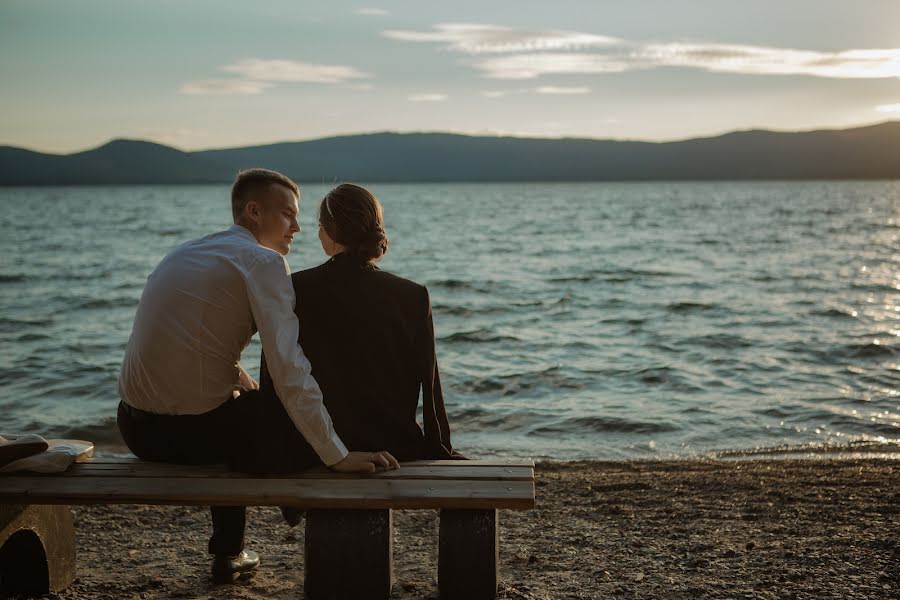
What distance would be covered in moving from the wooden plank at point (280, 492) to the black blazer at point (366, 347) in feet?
0.99

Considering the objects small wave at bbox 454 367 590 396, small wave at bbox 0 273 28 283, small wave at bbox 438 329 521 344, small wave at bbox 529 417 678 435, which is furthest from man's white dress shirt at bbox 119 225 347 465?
small wave at bbox 0 273 28 283

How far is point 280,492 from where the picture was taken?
3.21m

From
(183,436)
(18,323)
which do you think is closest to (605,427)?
(183,436)

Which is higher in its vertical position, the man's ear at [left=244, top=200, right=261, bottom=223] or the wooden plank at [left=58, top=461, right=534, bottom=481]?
the man's ear at [left=244, top=200, right=261, bottom=223]

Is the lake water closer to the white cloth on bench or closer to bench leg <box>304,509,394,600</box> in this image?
bench leg <box>304,509,394,600</box>

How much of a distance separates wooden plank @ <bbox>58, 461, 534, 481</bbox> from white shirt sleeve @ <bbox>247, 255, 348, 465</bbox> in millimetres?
195

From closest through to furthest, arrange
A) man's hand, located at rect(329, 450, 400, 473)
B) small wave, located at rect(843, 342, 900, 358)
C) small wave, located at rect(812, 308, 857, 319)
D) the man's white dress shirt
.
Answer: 1. the man's white dress shirt
2. man's hand, located at rect(329, 450, 400, 473)
3. small wave, located at rect(843, 342, 900, 358)
4. small wave, located at rect(812, 308, 857, 319)

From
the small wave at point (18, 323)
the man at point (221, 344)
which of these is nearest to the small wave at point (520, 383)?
the man at point (221, 344)

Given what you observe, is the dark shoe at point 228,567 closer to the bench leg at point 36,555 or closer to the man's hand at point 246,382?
the bench leg at point 36,555

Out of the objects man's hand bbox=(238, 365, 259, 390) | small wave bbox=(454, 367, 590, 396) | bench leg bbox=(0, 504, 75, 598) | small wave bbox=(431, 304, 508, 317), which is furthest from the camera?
small wave bbox=(431, 304, 508, 317)

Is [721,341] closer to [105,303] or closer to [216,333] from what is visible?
[216,333]

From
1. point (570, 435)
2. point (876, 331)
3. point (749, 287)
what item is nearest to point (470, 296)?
point (749, 287)

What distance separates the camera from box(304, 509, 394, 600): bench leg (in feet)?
11.3

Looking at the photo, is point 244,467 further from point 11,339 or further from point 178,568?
point 11,339
